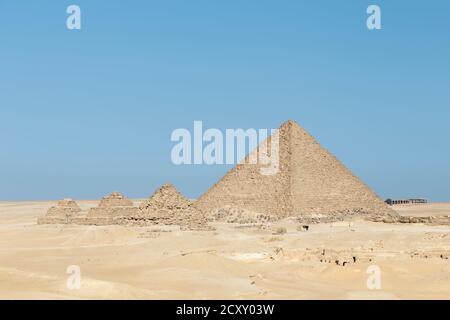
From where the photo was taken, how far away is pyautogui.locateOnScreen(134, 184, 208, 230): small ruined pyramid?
31.7 metres

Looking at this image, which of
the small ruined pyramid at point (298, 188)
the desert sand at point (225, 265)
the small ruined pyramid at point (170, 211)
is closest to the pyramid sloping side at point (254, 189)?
the small ruined pyramid at point (298, 188)

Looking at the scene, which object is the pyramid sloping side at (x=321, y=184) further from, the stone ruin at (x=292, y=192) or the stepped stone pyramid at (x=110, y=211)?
the stepped stone pyramid at (x=110, y=211)

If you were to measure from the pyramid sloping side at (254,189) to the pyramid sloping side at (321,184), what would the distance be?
2.05 ft

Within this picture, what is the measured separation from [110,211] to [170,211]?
5.77 metres

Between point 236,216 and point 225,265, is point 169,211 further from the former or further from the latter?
point 225,265

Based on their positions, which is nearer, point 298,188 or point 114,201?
point 114,201

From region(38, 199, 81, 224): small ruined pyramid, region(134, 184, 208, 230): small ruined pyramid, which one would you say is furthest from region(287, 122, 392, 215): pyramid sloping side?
region(38, 199, 81, 224): small ruined pyramid

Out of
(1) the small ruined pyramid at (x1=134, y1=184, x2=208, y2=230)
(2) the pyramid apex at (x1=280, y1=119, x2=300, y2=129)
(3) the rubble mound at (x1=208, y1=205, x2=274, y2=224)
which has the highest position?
(2) the pyramid apex at (x1=280, y1=119, x2=300, y2=129)

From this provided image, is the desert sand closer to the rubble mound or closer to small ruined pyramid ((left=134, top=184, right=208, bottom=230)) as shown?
small ruined pyramid ((left=134, top=184, right=208, bottom=230))

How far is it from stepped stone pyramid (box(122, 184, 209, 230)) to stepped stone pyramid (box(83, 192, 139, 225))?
2325 millimetres

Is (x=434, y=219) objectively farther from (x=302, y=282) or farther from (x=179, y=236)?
(x=302, y=282)

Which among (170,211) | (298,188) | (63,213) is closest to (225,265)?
(170,211)

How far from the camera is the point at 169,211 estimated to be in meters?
31.8
